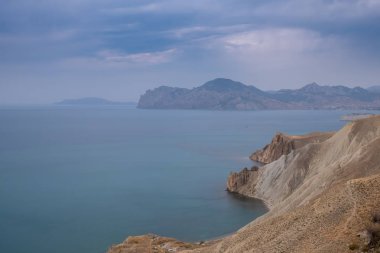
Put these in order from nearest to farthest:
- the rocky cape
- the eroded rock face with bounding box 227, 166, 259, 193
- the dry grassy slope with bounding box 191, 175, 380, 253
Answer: the rocky cape, the dry grassy slope with bounding box 191, 175, 380, 253, the eroded rock face with bounding box 227, 166, 259, 193

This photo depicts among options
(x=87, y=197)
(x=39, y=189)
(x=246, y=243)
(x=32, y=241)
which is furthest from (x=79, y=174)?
(x=246, y=243)

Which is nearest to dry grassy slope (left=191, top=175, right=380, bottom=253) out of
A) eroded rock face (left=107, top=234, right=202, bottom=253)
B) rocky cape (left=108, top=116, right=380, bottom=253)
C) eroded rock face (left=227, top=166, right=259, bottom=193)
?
rocky cape (left=108, top=116, right=380, bottom=253)

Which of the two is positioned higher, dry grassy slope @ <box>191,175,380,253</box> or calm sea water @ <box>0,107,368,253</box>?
dry grassy slope @ <box>191,175,380,253</box>

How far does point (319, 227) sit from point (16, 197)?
68.8 m

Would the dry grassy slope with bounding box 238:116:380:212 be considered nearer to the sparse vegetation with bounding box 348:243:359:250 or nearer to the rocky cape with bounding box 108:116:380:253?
the rocky cape with bounding box 108:116:380:253

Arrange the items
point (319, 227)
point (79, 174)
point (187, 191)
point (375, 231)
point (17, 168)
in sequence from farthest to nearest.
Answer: point (17, 168) → point (79, 174) → point (187, 191) → point (319, 227) → point (375, 231)

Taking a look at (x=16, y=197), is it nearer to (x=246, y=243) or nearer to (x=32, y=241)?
(x=32, y=241)

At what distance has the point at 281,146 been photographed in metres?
128

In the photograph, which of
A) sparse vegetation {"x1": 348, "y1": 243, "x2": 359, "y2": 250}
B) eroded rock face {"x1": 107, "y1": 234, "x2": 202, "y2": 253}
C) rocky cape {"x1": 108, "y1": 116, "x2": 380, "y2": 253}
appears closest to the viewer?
sparse vegetation {"x1": 348, "y1": 243, "x2": 359, "y2": 250}

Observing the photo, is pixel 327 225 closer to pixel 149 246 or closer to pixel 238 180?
pixel 149 246

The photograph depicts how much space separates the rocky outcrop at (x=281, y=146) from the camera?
126m

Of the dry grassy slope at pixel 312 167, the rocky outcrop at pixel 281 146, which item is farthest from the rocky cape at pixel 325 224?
the rocky outcrop at pixel 281 146

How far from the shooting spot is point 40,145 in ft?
549

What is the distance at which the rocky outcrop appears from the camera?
125562 millimetres
